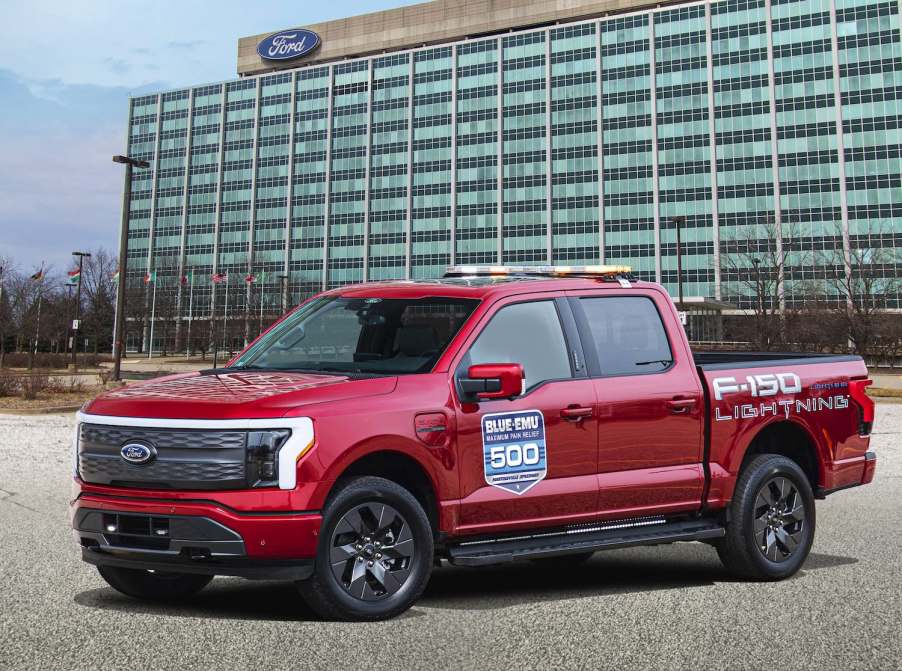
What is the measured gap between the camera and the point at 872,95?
302 ft

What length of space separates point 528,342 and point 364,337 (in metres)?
1.09

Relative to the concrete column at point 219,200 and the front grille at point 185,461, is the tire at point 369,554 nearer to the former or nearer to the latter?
the front grille at point 185,461

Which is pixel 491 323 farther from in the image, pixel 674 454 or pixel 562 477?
pixel 674 454

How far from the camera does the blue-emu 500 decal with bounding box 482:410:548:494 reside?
565 cm

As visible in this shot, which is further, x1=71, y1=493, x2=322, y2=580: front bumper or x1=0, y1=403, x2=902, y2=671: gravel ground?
x1=71, y1=493, x2=322, y2=580: front bumper

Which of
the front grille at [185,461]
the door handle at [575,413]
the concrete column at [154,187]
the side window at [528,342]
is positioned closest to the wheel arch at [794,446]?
the door handle at [575,413]

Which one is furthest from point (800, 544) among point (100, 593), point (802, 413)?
point (100, 593)

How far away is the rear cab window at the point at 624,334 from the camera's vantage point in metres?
6.45

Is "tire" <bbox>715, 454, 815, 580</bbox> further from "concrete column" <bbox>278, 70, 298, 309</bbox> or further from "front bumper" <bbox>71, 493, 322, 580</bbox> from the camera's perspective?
"concrete column" <bbox>278, 70, 298, 309</bbox>

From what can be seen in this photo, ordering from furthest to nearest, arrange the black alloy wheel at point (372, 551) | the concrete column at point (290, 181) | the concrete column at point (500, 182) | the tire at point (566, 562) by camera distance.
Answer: the concrete column at point (290, 181)
the concrete column at point (500, 182)
the tire at point (566, 562)
the black alloy wheel at point (372, 551)

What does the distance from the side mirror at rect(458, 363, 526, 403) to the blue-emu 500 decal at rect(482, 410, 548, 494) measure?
171 millimetres

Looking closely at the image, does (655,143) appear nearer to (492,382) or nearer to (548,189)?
(548,189)

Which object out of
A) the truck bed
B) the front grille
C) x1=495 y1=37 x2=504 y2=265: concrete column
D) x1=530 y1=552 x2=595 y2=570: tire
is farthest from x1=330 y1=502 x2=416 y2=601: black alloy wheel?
x1=495 y1=37 x2=504 y2=265: concrete column

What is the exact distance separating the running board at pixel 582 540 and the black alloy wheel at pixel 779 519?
1.26 feet
